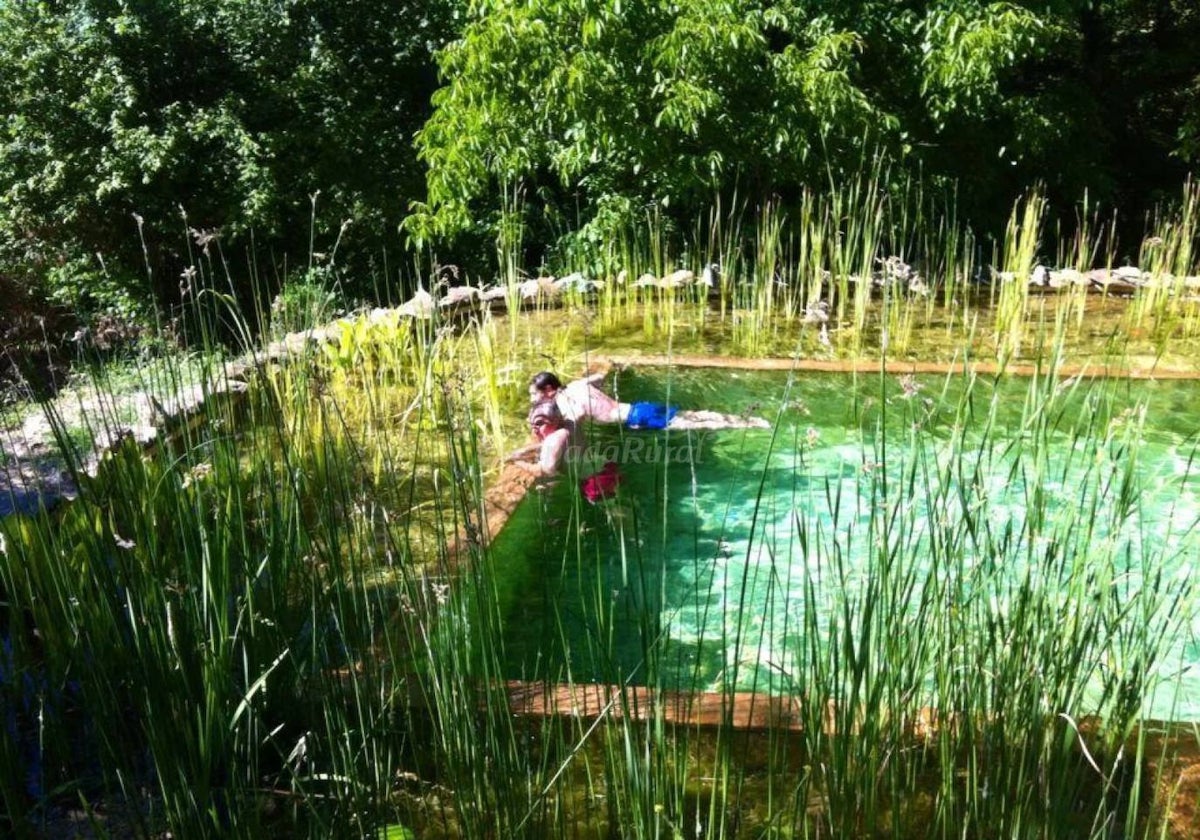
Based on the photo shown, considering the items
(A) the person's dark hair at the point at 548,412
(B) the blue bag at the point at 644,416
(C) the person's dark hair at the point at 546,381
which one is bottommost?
(B) the blue bag at the point at 644,416

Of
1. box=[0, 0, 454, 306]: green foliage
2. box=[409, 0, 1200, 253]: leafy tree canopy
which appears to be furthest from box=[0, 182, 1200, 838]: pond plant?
box=[0, 0, 454, 306]: green foliage

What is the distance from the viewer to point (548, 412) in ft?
12.5

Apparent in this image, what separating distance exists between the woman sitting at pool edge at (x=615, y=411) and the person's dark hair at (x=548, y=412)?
21 millimetres

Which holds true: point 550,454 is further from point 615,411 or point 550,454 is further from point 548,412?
point 615,411

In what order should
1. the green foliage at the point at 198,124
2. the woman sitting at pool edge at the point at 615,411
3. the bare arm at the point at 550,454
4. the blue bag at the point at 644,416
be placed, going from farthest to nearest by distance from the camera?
the green foliage at the point at 198,124 → the blue bag at the point at 644,416 → the woman sitting at pool edge at the point at 615,411 → the bare arm at the point at 550,454

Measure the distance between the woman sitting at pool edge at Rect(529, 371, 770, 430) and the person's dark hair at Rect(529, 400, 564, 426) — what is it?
21 millimetres

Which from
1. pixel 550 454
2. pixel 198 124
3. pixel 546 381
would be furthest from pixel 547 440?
pixel 198 124

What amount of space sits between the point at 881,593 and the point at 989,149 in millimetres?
7566

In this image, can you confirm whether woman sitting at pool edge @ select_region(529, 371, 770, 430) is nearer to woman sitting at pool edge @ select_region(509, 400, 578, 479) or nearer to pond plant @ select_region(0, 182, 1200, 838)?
woman sitting at pool edge @ select_region(509, 400, 578, 479)

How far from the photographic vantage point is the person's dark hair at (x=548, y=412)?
382 cm

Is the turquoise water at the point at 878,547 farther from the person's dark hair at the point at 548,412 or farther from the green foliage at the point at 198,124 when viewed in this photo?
the green foliage at the point at 198,124

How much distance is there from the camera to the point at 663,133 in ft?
22.0

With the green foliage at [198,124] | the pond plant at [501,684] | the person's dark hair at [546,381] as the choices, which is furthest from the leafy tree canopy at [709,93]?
the pond plant at [501,684]

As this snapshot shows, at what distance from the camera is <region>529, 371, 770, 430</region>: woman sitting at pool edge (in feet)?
12.8
